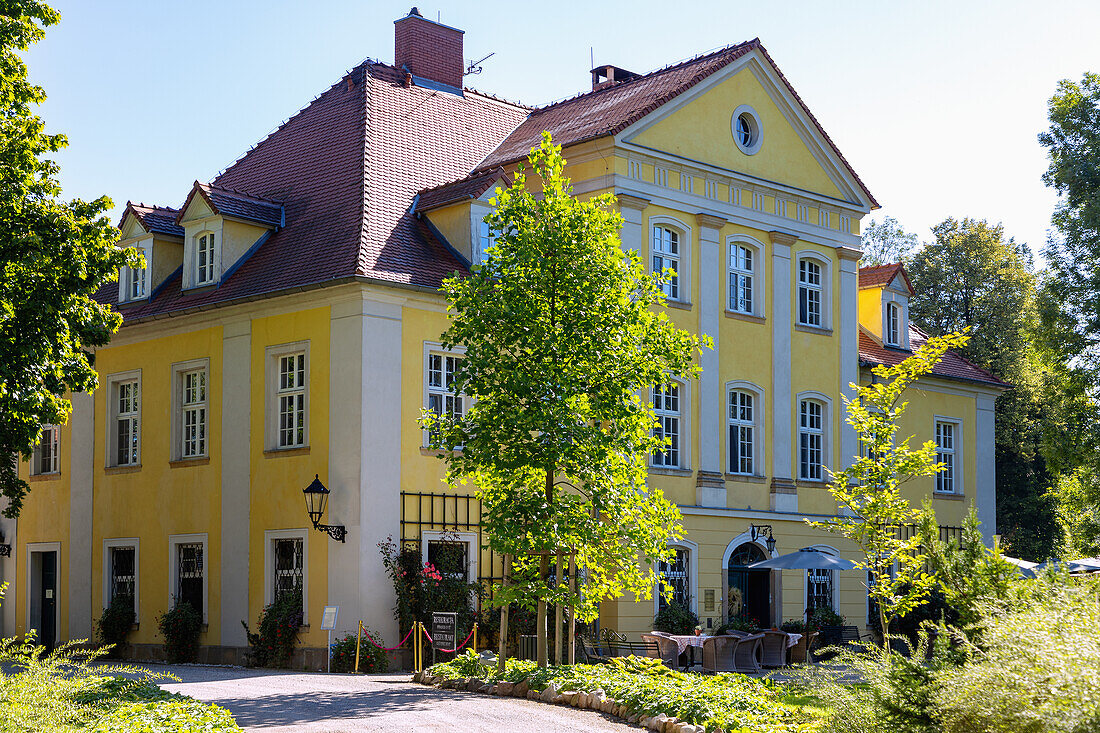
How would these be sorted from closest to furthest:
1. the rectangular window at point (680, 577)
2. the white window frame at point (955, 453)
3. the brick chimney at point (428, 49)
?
the rectangular window at point (680, 577), the brick chimney at point (428, 49), the white window frame at point (955, 453)

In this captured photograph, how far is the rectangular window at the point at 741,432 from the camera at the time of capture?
28.3 metres

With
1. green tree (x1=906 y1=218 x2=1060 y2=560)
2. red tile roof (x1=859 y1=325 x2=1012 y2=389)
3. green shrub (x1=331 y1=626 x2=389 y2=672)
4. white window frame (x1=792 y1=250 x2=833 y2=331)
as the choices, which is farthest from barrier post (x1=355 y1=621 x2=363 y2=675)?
green tree (x1=906 y1=218 x2=1060 y2=560)

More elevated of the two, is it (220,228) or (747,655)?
(220,228)

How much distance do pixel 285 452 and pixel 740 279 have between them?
10517 millimetres

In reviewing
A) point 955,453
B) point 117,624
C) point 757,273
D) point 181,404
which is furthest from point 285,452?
point 955,453

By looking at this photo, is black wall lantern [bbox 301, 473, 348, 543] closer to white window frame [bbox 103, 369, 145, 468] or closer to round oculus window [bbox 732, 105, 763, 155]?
white window frame [bbox 103, 369, 145, 468]

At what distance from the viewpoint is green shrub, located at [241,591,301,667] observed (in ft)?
75.6

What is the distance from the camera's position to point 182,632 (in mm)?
24938

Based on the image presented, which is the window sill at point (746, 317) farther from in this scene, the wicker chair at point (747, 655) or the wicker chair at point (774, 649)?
the wicker chair at point (747, 655)

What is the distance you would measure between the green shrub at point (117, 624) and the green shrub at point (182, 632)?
6.14 ft

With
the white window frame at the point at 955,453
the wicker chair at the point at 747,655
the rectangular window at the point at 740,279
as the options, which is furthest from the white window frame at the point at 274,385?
the white window frame at the point at 955,453

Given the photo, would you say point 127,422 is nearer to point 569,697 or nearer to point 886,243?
point 569,697

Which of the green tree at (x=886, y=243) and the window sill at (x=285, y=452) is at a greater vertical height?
the green tree at (x=886, y=243)

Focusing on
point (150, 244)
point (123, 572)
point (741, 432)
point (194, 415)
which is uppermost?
point (150, 244)
